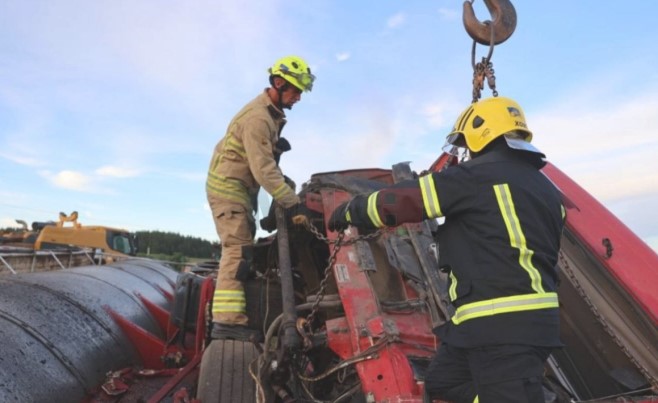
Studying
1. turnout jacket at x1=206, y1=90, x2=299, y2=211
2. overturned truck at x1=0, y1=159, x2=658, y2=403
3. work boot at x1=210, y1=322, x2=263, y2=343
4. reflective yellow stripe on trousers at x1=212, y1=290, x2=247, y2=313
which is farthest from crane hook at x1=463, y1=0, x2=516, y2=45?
work boot at x1=210, y1=322, x2=263, y2=343

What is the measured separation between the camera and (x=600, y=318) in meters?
2.99

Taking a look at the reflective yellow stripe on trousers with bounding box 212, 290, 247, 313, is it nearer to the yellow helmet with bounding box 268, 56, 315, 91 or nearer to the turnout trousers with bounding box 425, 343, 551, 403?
the yellow helmet with bounding box 268, 56, 315, 91

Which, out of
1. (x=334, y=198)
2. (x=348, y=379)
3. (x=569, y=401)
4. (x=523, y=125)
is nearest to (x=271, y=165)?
(x=334, y=198)

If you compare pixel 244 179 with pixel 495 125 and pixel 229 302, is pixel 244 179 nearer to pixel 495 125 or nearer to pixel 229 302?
pixel 229 302

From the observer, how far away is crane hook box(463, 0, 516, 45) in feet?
11.6

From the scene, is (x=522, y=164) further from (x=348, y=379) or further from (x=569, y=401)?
(x=348, y=379)

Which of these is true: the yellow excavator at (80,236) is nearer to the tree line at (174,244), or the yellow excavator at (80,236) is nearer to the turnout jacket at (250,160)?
the turnout jacket at (250,160)

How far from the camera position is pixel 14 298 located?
4453mm

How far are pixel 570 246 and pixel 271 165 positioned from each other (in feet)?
6.73

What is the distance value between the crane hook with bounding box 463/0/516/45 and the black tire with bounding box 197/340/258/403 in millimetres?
2567

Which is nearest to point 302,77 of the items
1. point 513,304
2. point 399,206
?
point 399,206

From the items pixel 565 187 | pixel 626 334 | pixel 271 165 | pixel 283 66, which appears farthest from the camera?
pixel 283 66

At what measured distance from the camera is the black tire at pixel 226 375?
336 cm

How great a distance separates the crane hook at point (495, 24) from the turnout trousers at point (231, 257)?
6.79 feet
